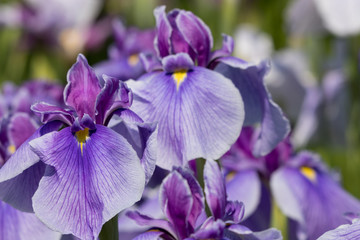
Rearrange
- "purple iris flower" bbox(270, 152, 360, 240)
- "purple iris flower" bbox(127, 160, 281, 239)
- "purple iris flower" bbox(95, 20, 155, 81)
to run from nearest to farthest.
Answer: "purple iris flower" bbox(127, 160, 281, 239) < "purple iris flower" bbox(270, 152, 360, 240) < "purple iris flower" bbox(95, 20, 155, 81)

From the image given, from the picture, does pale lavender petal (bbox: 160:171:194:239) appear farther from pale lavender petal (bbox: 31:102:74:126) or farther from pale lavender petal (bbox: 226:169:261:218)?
pale lavender petal (bbox: 226:169:261:218)

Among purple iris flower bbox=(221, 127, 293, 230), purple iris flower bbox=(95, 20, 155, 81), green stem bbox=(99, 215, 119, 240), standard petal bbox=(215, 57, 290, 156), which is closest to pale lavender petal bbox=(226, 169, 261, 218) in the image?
purple iris flower bbox=(221, 127, 293, 230)

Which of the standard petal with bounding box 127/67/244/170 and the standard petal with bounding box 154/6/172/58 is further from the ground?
the standard petal with bounding box 154/6/172/58

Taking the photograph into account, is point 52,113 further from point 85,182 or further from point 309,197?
point 309,197

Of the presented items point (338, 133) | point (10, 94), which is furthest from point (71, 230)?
point (338, 133)

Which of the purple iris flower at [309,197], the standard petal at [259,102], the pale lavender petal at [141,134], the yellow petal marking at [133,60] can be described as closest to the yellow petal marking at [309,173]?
the purple iris flower at [309,197]

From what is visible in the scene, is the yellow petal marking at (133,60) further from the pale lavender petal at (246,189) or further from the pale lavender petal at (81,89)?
the pale lavender petal at (81,89)

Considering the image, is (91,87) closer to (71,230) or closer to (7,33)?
(71,230)

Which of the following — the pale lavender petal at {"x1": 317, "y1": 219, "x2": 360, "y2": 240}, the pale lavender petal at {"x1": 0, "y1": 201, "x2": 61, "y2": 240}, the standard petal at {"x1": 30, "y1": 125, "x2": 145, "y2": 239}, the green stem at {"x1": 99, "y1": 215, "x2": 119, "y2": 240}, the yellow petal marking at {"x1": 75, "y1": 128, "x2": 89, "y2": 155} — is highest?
the yellow petal marking at {"x1": 75, "y1": 128, "x2": 89, "y2": 155}
